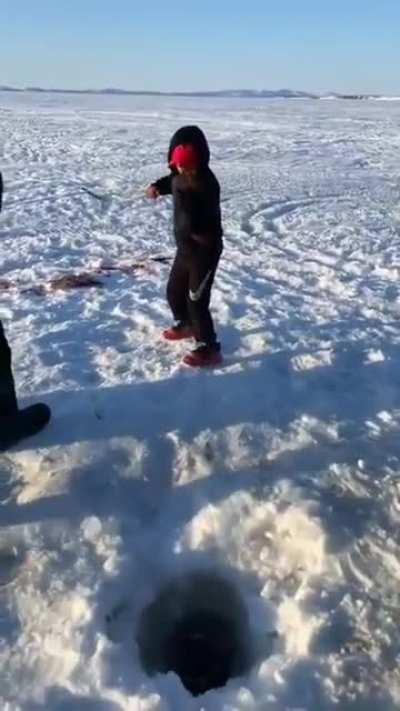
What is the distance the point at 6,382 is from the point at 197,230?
1.62m

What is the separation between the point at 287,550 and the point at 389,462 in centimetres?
98

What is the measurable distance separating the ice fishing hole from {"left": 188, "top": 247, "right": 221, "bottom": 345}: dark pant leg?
2049 mm

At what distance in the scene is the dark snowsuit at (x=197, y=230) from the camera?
4793 mm

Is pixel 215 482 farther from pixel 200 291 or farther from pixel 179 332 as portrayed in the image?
pixel 179 332

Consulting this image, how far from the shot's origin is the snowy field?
3225 millimetres

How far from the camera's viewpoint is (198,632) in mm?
3658

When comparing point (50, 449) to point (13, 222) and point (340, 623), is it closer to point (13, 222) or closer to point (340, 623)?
point (340, 623)

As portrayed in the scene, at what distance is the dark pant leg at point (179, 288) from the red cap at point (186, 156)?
2.25 ft

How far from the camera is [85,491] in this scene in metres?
4.06

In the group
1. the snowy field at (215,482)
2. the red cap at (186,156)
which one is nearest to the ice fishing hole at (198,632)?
the snowy field at (215,482)

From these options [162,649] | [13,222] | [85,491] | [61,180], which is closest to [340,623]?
[162,649]

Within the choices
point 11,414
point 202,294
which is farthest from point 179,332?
point 11,414

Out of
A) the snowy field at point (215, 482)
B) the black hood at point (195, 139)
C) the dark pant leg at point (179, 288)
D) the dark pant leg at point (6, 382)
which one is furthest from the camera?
the dark pant leg at point (179, 288)

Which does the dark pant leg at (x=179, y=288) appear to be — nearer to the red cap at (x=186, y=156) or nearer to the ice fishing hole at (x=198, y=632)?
the red cap at (x=186, y=156)
